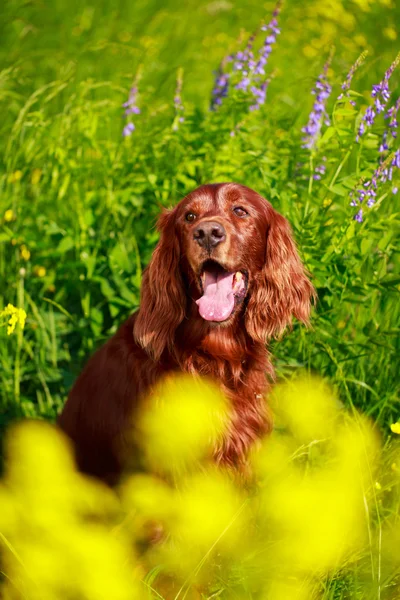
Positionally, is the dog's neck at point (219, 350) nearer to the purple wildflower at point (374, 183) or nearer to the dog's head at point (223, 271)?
the dog's head at point (223, 271)

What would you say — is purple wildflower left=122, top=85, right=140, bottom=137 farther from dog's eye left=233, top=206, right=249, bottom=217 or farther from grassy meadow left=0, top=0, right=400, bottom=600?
dog's eye left=233, top=206, right=249, bottom=217

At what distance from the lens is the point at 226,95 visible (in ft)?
11.1

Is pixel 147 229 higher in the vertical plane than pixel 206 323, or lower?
higher

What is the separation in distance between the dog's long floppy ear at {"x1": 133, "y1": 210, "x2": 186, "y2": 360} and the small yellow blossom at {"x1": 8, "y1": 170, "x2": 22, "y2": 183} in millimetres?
992

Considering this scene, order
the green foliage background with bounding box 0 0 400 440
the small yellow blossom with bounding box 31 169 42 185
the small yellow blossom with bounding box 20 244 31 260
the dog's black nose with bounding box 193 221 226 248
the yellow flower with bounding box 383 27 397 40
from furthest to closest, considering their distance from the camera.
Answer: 1. the yellow flower with bounding box 383 27 397 40
2. the small yellow blossom with bounding box 31 169 42 185
3. the small yellow blossom with bounding box 20 244 31 260
4. the green foliage background with bounding box 0 0 400 440
5. the dog's black nose with bounding box 193 221 226 248

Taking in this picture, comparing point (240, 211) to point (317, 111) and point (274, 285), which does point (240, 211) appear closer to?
point (274, 285)

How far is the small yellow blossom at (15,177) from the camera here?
11.0 ft

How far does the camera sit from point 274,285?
257cm

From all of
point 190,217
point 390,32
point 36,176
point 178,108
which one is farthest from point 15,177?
point 390,32

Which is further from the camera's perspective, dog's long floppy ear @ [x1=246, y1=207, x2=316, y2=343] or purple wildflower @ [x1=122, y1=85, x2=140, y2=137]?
purple wildflower @ [x1=122, y1=85, x2=140, y2=137]

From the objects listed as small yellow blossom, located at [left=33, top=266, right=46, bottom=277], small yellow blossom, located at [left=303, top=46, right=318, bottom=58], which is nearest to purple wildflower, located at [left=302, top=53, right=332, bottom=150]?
small yellow blossom, located at [left=33, top=266, right=46, bottom=277]

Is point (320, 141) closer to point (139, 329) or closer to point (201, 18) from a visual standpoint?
point (139, 329)

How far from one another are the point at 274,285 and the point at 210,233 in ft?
Result: 1.21

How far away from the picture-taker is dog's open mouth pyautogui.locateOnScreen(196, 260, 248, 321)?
7.85ft
